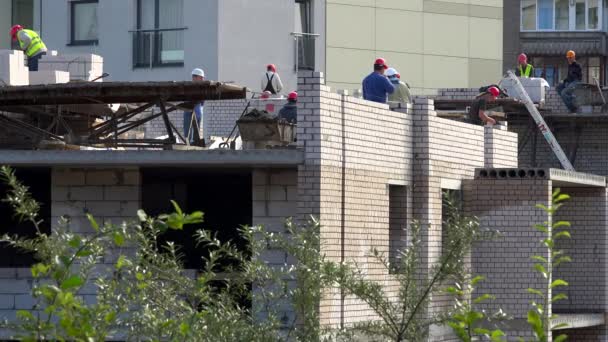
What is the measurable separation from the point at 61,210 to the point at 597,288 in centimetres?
1139

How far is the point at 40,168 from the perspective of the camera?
2012 centimetres

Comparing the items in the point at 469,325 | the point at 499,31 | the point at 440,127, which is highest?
the point at 499,31

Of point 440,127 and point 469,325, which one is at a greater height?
point 440,127

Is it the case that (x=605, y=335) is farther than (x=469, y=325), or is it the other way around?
(x=605, y=335)

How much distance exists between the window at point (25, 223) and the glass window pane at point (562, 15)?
48679 millimetres

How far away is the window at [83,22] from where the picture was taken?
36594 mm

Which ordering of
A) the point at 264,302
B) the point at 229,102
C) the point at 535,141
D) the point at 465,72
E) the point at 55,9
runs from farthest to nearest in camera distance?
the point at 465,72 < the point at 55,9 < the point at 535,141 < the point at 229,102 < the point at 264,302

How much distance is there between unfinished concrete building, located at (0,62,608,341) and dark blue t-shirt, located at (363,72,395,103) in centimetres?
37

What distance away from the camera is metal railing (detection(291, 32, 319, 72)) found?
119ft

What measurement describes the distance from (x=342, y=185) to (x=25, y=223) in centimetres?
446

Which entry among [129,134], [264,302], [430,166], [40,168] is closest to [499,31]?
[129,134]

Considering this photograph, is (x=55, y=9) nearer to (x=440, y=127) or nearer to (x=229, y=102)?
(x=229, y=102)

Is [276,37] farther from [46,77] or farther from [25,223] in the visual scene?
[25,223]

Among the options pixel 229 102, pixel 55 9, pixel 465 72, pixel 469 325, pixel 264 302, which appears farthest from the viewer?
pixel 465 72
